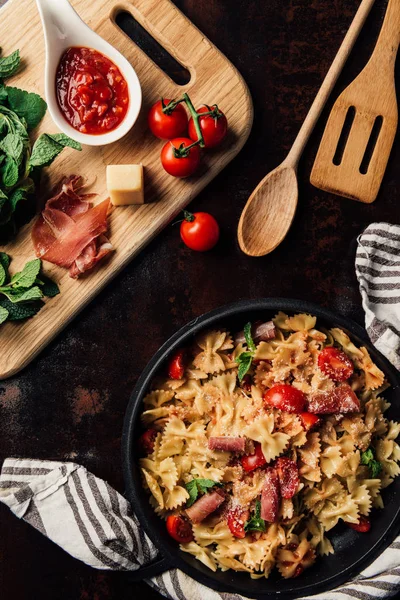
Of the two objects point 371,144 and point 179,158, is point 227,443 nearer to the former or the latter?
point 179,158

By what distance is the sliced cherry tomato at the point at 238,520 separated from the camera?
167 inches

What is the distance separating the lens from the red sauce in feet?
14.1

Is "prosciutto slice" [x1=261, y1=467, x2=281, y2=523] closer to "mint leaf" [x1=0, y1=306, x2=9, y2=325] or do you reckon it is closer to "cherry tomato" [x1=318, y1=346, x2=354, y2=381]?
"cherry tomato" [x1=318, y1=346, x2=354, y2=381]

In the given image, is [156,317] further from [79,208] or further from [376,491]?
[376,491]

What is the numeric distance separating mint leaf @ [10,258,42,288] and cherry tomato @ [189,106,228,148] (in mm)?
1459

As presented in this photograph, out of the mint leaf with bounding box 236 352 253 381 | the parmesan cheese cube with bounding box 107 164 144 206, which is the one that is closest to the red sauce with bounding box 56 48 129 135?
the parmesan cheese cube with bounding box 107 164 144 206

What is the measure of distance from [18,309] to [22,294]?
15 cm

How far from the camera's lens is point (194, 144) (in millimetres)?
4219

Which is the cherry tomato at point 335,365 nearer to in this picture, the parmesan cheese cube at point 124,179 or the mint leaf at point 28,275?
the parmesan cheese cube at point 124,179

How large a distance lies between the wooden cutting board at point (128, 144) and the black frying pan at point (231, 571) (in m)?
0.86

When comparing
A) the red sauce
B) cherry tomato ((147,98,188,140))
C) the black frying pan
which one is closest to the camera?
the black frying pan

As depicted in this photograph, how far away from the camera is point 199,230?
4.50 m

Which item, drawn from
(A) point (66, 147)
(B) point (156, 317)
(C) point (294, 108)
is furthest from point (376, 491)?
(A) point (66, 147)

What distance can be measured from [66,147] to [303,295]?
2.10 metres
